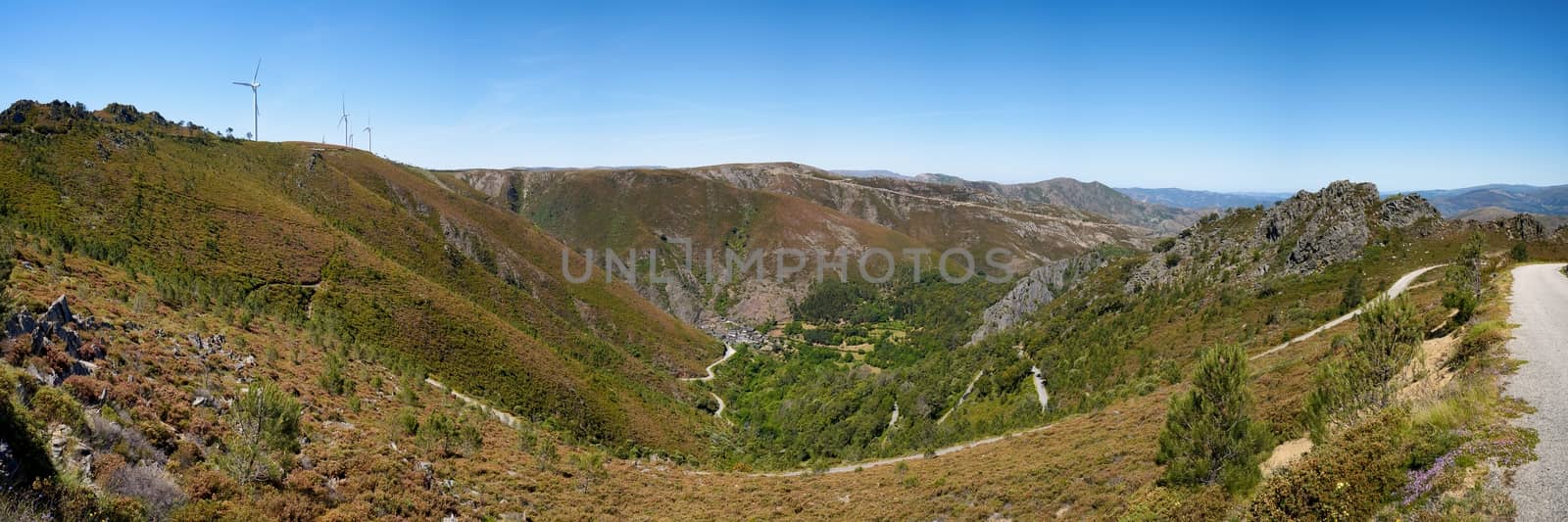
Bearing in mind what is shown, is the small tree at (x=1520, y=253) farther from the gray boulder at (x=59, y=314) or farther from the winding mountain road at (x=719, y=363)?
the winding mountain road at (x=719, y=363)

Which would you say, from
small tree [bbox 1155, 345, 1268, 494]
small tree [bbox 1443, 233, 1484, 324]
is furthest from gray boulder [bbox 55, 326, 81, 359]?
small tree [bbox 1443, 233, 1484, 324]

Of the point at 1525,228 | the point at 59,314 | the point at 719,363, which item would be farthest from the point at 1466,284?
the point at 719,363

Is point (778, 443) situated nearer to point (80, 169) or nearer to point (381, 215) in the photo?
point (381, 215)

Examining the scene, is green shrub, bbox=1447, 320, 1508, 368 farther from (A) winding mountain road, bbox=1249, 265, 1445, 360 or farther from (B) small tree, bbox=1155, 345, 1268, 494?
(A) winding mountain road, bbox=1249, 265, 1445, 360

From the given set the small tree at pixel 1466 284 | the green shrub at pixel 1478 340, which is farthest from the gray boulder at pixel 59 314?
the small tree at pixel 1466 284

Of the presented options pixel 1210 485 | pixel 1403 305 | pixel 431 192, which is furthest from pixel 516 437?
pixel 431 192

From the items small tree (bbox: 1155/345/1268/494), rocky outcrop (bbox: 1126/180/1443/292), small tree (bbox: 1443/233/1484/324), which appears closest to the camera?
small tree (bbox: 1155/345/1268/494)
